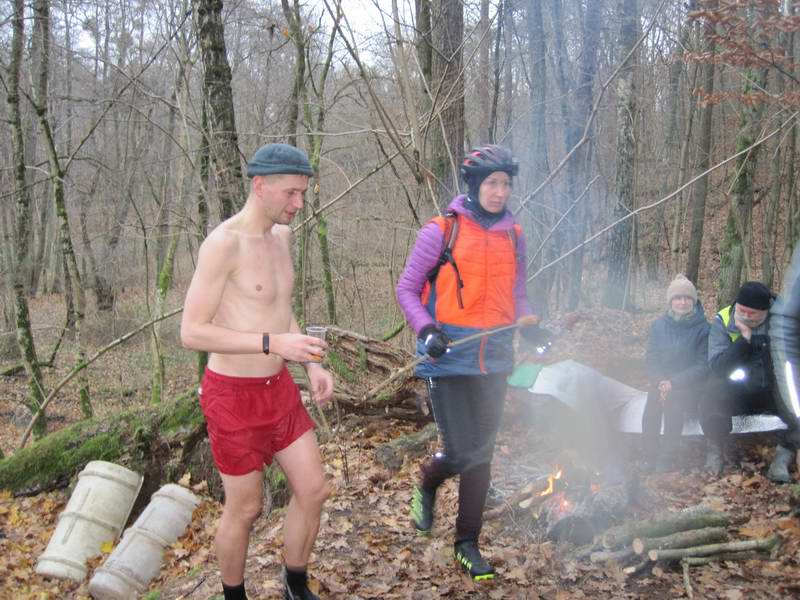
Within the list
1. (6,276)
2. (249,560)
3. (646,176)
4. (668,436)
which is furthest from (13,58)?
(646,176)

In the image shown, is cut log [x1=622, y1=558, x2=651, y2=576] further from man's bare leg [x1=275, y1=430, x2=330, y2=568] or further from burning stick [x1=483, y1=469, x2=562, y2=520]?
man's bare leg [x1=275, y1=430, x2=330, y2=568]

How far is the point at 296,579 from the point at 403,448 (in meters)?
2.73

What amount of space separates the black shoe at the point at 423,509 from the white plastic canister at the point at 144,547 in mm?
2346

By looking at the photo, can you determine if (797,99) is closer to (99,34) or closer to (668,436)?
(668,436)

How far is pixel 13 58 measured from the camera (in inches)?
397

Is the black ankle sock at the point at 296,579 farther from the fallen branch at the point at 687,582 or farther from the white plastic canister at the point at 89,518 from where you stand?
the white plastic canister at the point at 89,518

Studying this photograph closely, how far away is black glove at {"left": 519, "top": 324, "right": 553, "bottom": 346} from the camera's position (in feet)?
11.9

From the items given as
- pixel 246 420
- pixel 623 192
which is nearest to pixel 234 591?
pixel 246 420

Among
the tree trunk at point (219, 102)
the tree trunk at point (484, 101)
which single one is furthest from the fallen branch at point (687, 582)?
the tree trunk at point (484, 101)

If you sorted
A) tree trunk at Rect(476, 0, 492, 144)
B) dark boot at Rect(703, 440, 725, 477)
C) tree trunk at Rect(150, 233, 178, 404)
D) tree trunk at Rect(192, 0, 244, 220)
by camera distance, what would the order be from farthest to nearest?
tree trunk at Rect(150, 233, 178, 404), tree trunk at Rect(476, 0, 492, 144), tree trunk at Rect(192, 0, 244, 220), dark boot at Rect(703, 440, 725, 477)

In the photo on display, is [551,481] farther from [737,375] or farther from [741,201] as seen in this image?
[741,201]

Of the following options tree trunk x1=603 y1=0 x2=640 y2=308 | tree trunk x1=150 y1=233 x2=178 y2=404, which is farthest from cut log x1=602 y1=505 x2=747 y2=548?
tree trunk x1=603 y1=0 x2=640 y2=308

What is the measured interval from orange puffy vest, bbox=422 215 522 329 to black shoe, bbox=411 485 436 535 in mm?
1137

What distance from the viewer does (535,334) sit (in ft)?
12.0
